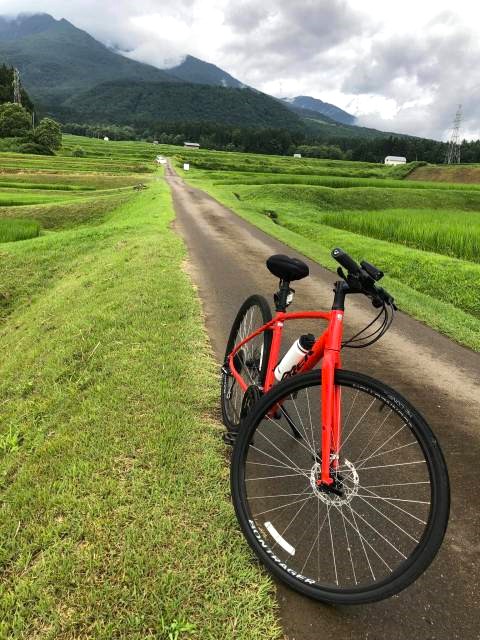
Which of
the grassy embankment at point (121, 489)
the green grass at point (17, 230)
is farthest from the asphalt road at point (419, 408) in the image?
the green grass at point (17, 230)

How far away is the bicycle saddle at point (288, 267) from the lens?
12.0 feet

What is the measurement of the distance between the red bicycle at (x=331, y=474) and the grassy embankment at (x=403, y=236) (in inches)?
203

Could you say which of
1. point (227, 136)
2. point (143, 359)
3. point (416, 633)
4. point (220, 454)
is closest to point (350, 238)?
point (143, 359)

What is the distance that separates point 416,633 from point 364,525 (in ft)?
2.68

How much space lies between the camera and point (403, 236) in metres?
19.5

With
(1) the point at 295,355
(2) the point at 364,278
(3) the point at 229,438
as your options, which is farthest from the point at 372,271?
(3) the point at 229,438

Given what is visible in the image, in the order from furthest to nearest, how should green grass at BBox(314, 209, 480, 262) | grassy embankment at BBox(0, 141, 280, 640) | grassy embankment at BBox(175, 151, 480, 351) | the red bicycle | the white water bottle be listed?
green grass at BBox(314, 209, 480, 262) → grassy embankment at BBox(175, 151, 480, 351) → the white water bottle → grassy embankment at BBox(0, 141, 280, 640) → the red bicycle

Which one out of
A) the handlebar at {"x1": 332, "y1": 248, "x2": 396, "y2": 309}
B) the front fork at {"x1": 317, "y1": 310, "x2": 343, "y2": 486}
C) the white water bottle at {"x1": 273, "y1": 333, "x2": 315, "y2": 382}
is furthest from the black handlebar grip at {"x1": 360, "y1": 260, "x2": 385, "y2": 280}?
the white water bottle at {"x1": 273, "y1": 333, "x2": 315, "y2": 382}

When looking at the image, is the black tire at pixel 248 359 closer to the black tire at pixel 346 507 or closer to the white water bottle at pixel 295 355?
the white water bottle at pixel 295 355

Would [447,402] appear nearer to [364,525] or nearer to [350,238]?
[364,525]

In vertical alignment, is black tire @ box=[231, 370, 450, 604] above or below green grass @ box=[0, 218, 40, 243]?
above

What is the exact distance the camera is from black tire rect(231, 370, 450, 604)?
2375mm

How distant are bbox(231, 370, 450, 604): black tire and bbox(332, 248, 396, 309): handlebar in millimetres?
626

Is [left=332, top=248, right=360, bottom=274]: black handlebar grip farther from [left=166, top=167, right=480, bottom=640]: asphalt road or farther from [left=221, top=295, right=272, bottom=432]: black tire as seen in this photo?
[left=166, top=167, right=480, bottom=640]: asphalt road
